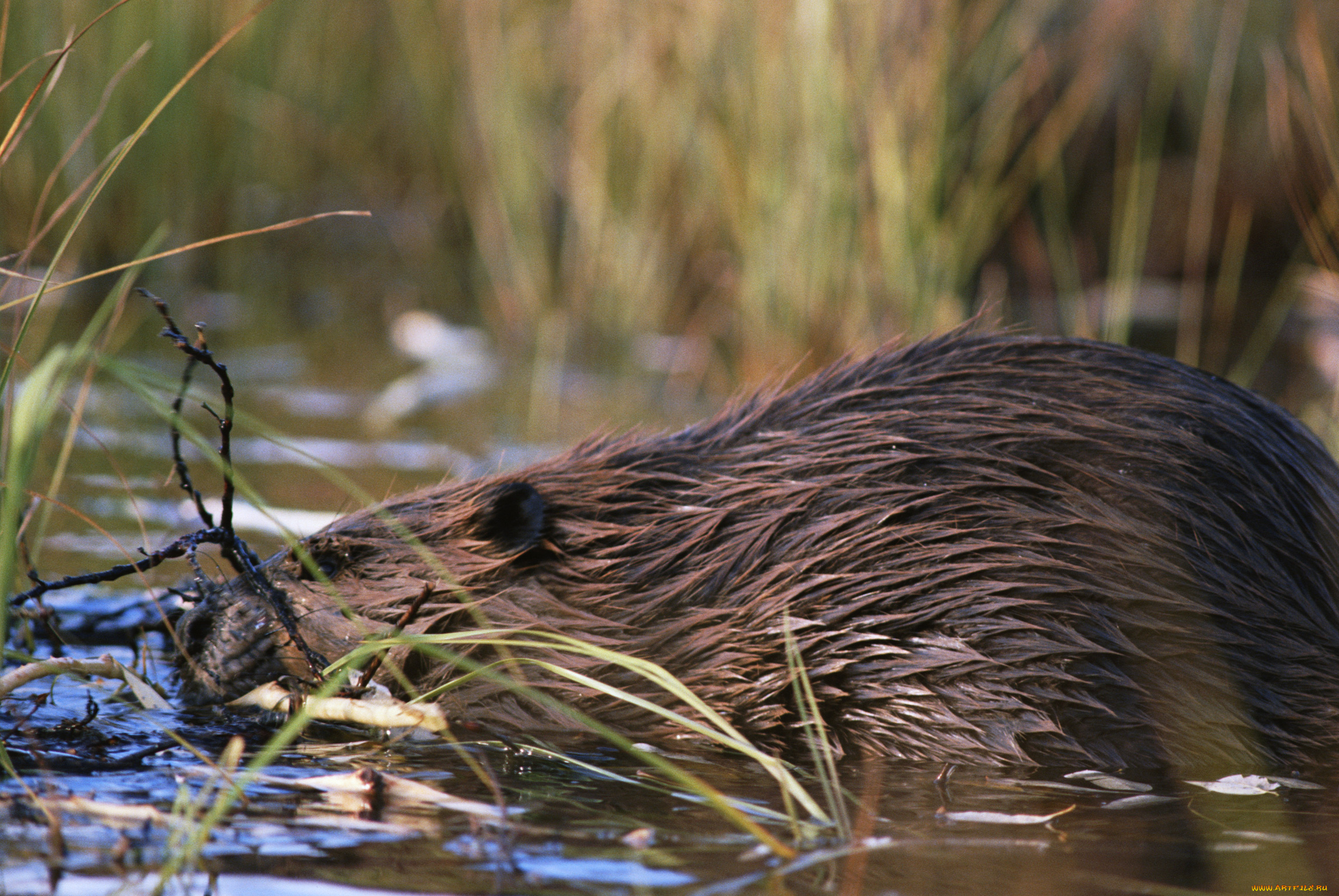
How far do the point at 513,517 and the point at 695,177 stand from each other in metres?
3.88

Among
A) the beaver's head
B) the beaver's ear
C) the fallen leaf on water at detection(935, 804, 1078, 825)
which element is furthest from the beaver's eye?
the fallen leaf on water at detection(935, 804, 1078, 825)

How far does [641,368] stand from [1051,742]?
408cm

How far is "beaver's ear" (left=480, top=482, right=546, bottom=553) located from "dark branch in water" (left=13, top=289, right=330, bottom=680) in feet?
1.34

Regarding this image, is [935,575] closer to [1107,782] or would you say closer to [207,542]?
[1107,782]

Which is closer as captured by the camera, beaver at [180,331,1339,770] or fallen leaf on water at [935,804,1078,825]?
fallen leaf on water at [935,804,1078,825]

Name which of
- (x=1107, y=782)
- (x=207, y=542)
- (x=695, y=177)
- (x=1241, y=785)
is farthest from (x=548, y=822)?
(x=695, y=177)

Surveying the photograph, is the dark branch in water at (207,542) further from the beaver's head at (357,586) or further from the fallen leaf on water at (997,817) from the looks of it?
the fallen leaf on water at (997,817)

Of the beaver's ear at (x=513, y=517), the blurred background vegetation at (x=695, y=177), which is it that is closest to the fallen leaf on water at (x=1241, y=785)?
the blurred background vegetation at (x=695, y=177)

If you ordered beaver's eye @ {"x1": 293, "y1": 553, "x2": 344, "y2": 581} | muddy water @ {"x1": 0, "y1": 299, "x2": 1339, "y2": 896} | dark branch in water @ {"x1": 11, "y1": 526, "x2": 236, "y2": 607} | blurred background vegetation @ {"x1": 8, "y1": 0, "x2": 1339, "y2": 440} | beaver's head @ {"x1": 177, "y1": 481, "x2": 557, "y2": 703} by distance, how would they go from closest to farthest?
muddy water @ {"x1": 0, "y1": 299, "x2": 1339, "y2": 896} < dark branch in water @ {"x1": 11, "y1": 526, "x2": 236, "y2": 607} < beaver's head @ {"x1": 177, "y1": 481, "x2": 557, "y2": 703} < beaver's eye @ {"x1": 293, "y1": 553, "x2": 344, "y2": 581} < blurred background vegetation @ {"x1": 8, "y1": 0, "x2": 1339, "y2": 440}

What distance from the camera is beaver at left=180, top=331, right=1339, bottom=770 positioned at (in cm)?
253

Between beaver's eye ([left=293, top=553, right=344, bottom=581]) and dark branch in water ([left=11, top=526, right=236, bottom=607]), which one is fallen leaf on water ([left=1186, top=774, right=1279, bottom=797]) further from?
dark branch in water ([left=11, top=526, right=236, bottom=607])

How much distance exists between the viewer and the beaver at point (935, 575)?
8.30 ft

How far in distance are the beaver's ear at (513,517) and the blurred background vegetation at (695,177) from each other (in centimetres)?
105

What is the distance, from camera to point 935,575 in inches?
103
